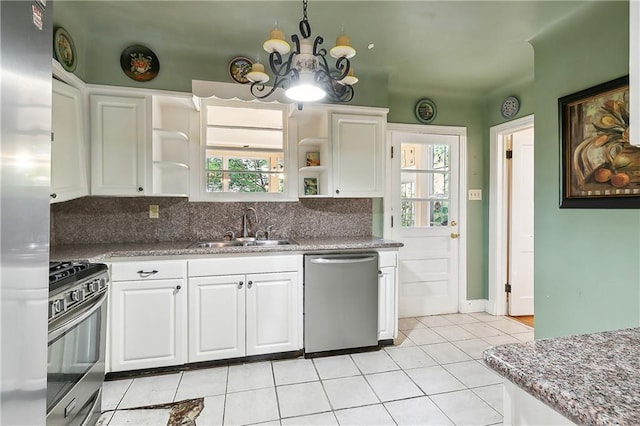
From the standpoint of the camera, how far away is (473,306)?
3775 millimetres

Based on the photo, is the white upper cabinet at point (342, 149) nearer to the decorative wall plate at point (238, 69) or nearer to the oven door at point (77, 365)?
the decorative wall plate at point (238, 69)

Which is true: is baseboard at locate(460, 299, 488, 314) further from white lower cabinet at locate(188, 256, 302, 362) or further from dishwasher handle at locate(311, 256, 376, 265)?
white lower cabinet at locate(188, 256, 302, 362)

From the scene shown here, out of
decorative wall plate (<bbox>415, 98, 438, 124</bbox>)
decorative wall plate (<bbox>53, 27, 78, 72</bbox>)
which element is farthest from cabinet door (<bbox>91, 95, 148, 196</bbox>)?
decorative wall plate (<bbox>415, 98, 438, 124</bbox>)

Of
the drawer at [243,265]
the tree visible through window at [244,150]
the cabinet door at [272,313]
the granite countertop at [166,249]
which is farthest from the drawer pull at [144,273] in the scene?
the tree visible through window at [244,150]

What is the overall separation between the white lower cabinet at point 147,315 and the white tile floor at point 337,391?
16 cm

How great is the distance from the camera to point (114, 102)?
245 cm

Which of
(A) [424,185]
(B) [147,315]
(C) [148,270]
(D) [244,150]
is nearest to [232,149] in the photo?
(D) [244,150]

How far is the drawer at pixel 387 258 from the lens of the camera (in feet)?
9.10

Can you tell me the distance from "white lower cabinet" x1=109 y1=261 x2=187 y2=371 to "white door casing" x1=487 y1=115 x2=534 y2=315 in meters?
3.27

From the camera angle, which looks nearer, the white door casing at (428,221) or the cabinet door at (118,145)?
the cabinet door at (118,145)

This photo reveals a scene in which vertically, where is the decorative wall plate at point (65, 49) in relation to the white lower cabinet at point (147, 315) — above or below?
above

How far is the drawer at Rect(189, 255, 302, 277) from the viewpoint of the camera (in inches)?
93.9

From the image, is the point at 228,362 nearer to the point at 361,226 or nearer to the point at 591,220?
the point at 361,226

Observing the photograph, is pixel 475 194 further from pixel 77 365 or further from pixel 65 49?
pixel 65 49
